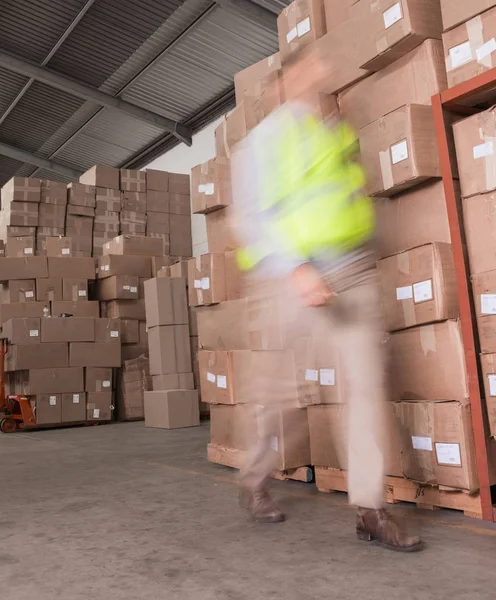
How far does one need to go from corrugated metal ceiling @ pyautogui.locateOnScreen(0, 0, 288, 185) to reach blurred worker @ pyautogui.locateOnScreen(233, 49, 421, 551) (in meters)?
6.61

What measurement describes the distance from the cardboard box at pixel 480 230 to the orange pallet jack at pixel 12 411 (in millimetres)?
6641

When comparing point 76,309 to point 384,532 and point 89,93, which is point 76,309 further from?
point 384,532

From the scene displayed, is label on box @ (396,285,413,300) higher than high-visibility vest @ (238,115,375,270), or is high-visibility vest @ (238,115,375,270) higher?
high-visibility vest @ (238,115,375,270)

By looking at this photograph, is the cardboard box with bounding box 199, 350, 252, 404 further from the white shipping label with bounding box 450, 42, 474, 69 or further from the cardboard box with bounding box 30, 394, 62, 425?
the cardboard box with bounding box 30, 394, 62, 425

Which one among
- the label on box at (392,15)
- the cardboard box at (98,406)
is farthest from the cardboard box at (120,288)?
the label on box at (392,15)

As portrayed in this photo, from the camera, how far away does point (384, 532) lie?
6.97ft

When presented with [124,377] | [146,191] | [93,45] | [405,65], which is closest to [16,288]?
[124,377]

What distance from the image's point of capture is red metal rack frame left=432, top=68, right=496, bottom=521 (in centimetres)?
234

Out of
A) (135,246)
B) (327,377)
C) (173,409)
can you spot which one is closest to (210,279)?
(327,377)

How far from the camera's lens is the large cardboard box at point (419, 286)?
2.48 metres

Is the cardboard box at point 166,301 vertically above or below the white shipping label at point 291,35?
below

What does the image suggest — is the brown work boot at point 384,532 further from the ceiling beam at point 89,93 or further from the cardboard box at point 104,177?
the ceiling beam at point 89,93

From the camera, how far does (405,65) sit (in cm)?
269

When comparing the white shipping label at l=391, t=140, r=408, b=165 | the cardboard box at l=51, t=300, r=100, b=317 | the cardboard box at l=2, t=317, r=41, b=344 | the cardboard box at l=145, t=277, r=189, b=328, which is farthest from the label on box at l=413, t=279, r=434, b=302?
the cardboard box at l=51, t=300, r=100, b=317
